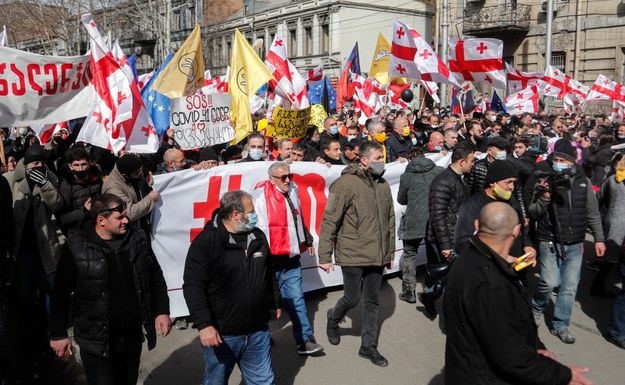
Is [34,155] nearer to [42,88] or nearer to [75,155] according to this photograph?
[75,155]

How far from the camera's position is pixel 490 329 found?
274 centimetres

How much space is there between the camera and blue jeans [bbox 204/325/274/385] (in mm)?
3838

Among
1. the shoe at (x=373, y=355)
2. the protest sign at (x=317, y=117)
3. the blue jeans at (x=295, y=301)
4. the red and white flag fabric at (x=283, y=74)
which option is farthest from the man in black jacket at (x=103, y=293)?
the protest sign at (x=317, y=117)

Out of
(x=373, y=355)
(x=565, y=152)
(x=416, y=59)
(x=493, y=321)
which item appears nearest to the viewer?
(x=493, y=321)

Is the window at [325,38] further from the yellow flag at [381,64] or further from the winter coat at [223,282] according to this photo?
the winter coat at [223,282]

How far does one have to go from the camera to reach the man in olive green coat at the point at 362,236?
5184 millimetres

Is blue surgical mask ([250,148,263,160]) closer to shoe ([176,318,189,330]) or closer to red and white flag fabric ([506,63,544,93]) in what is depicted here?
shoe ([176,318,189,330])

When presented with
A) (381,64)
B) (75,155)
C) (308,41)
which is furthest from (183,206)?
(308,41)

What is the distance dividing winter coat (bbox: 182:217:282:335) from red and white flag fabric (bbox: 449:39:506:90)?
9721 millimetres

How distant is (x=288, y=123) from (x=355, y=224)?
336 centimetres

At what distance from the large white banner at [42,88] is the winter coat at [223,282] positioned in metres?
3.18

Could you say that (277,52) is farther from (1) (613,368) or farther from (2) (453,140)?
(1) (613,368)

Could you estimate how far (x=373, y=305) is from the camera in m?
5.22

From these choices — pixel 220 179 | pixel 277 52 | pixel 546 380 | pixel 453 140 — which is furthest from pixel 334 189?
pixel 277 52
